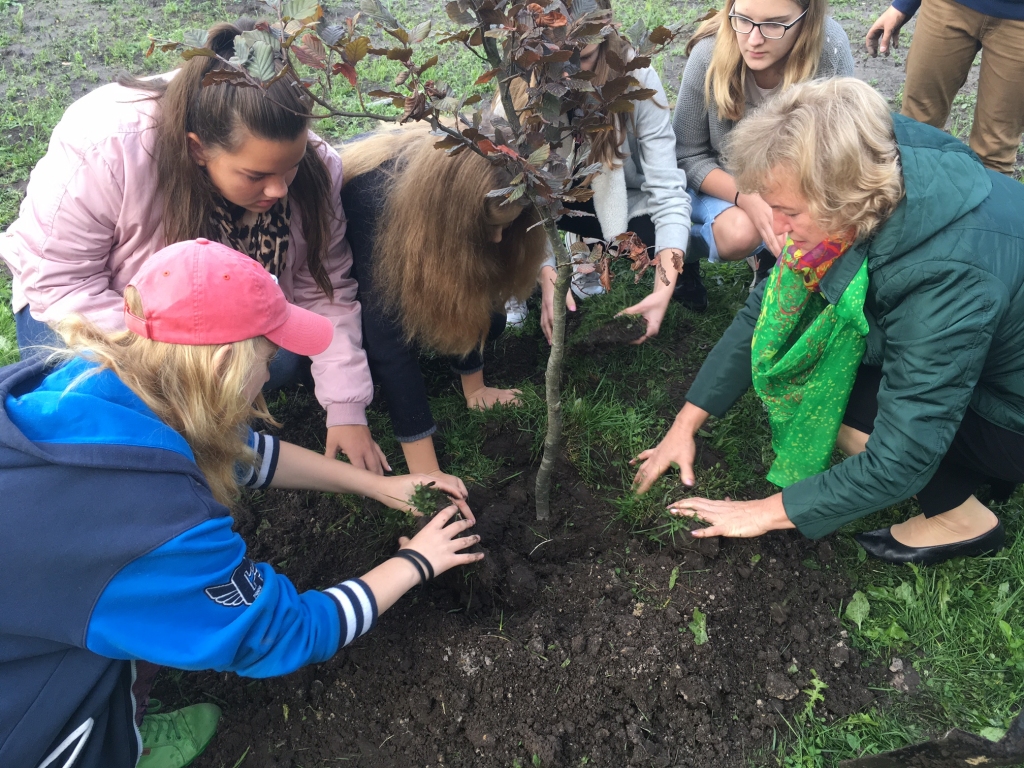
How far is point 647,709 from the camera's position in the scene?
206cm

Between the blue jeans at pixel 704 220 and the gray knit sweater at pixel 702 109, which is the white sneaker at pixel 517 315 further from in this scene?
the gray knit sweater at pixel 702 109

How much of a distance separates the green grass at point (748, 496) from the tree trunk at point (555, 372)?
0.90 ft

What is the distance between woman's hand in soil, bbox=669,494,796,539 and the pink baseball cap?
1430 millimetres

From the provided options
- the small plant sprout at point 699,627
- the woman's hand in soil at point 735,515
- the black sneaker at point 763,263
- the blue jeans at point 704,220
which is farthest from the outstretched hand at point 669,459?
the black sneaker at point 763,263

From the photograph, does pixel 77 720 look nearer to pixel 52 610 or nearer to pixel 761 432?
pixel 52 610

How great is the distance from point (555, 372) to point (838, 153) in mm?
871

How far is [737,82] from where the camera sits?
3.17 metres

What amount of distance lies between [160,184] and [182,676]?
1.45 metres

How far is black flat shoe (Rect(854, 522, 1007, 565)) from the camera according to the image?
7.91 feet

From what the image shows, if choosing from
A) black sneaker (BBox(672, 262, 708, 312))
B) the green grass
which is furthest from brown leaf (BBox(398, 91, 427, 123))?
black sneaker (BBox(672, 262, 708, 312))

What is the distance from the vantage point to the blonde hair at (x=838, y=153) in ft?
5.76

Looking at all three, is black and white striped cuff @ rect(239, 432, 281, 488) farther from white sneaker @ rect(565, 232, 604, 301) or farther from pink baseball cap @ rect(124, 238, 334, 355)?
white sneaker @ rect(565, 232, 604, 301)

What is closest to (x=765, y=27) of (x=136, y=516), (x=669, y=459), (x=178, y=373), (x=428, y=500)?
(x=669, y=459)

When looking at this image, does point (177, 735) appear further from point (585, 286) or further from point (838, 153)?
point (585, 286)
